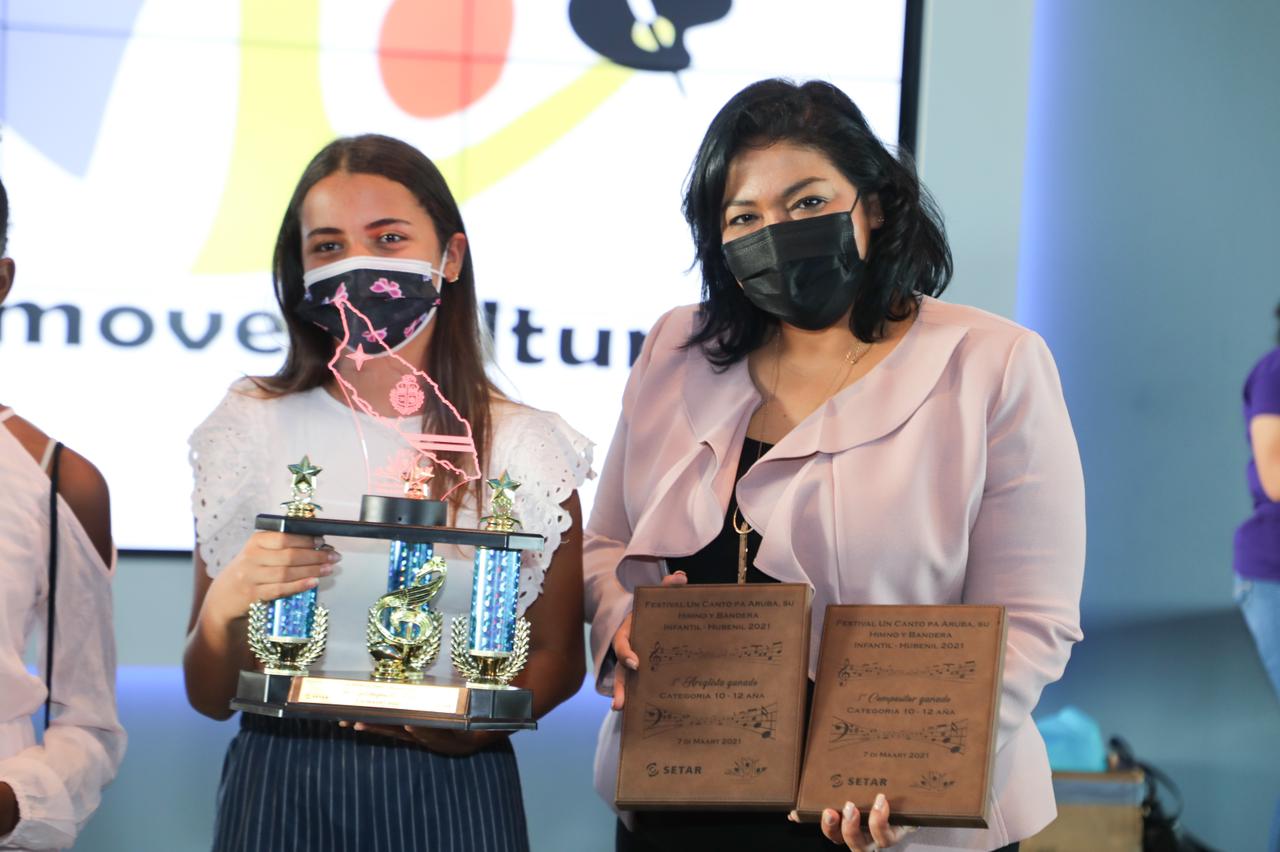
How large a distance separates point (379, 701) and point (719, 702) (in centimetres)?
42

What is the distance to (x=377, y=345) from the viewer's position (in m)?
1.93

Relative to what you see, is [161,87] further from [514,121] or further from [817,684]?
[817,684]

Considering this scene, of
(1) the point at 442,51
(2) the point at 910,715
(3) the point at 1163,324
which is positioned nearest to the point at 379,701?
(2) the point at 910,715

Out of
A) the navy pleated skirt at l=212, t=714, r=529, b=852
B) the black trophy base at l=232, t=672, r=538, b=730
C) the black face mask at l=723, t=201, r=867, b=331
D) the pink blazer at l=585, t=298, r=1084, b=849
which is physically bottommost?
the navy pleated skirt at l=212, t=714, r=529, b=852

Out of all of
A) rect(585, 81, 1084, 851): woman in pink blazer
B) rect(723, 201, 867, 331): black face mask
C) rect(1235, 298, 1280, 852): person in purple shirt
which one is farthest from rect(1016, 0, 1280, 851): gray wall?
rect(723, 201, 867, 331): black face mask

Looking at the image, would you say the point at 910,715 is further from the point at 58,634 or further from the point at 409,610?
the point at 58,634

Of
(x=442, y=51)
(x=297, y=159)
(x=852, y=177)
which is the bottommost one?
(x=852, y=177)

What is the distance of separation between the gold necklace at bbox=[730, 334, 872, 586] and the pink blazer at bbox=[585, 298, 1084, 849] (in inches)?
1.0

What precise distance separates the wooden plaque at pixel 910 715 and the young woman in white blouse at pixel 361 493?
1.46ft

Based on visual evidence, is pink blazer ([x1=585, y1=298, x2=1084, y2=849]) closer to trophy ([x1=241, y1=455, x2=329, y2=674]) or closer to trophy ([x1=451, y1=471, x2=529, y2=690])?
trophy ([x1=451, y1=471, x2=529, y2=690])

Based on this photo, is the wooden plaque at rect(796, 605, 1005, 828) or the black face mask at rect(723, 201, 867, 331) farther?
the black face mask at rect(723, 201, 867, 331)

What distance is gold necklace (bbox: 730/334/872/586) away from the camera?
1.86 meters

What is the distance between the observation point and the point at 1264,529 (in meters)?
3.64

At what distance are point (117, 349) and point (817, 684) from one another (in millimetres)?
2555
